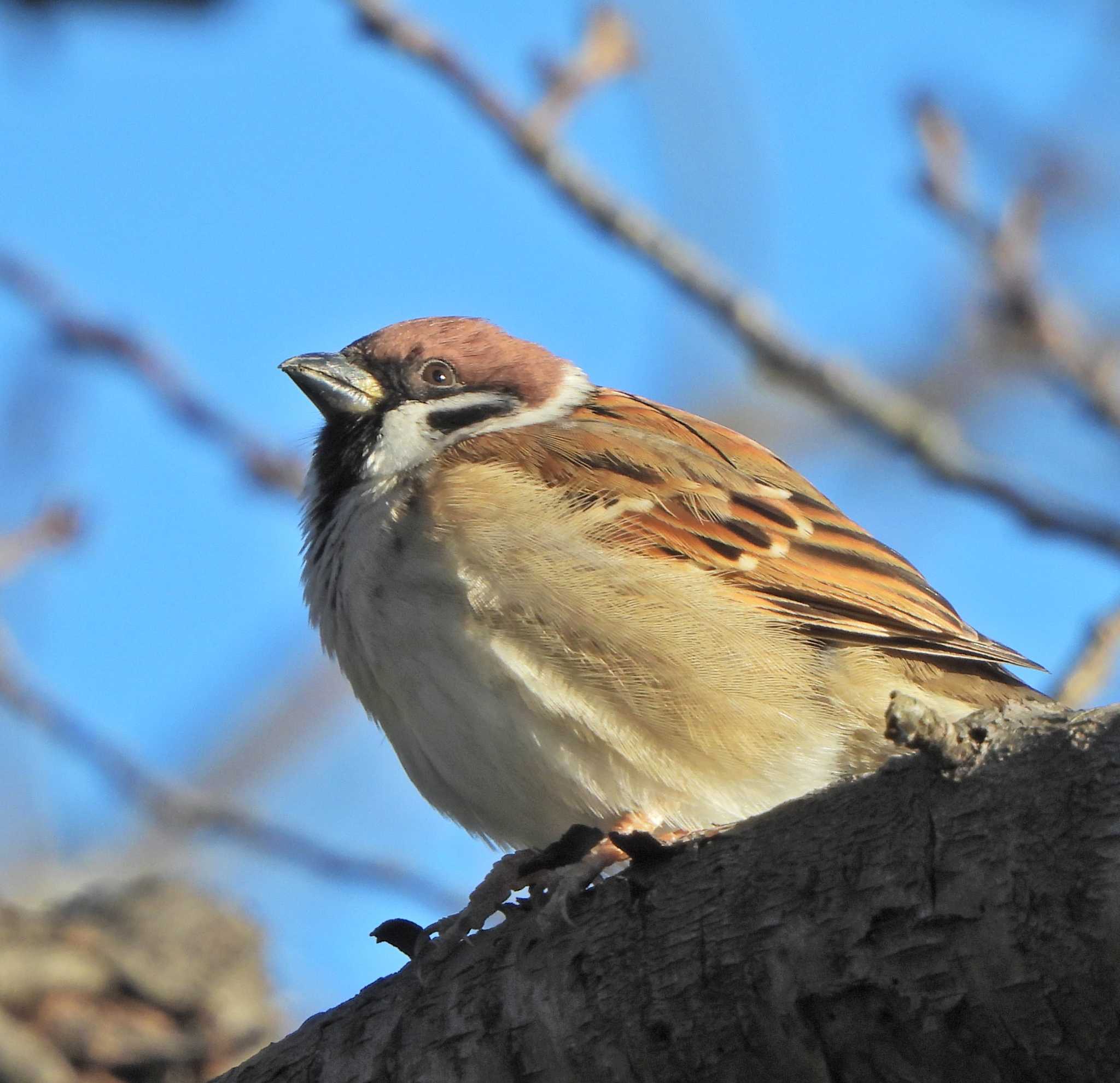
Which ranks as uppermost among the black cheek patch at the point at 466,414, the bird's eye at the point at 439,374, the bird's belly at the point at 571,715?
the bird's eye at the point at 439,374

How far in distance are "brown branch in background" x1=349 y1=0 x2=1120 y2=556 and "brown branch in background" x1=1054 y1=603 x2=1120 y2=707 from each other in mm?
608

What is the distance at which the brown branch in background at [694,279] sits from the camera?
165 inches

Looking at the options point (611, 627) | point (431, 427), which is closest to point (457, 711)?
point (611, 627)

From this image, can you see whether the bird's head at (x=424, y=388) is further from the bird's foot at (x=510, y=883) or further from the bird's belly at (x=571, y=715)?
the bird's foot at (x=510, y=883)

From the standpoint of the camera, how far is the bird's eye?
4.50m

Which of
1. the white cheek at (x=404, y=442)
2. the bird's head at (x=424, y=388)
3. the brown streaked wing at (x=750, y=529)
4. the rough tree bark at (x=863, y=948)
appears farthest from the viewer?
the bird's head at (x=424, y=388)

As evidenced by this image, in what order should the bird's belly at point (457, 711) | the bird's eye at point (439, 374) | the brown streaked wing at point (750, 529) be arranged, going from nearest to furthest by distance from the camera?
the bird's belly at point (457, 711) → the brown streaked wing at point (750, 529) → the bird's eye at point (439, 374)

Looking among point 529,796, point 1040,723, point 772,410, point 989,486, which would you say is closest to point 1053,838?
point 1040,723

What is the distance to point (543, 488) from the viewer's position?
382cm

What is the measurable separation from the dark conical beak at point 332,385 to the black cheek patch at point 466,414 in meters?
0.17

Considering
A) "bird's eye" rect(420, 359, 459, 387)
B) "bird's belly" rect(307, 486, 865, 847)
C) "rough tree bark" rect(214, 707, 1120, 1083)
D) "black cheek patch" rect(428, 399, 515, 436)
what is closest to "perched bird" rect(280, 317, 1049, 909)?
"bird's belly" rect(307, 486, 865, 847)

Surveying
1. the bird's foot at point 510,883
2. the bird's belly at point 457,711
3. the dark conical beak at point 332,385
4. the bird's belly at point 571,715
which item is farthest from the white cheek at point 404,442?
the bird's foot at point 510,883

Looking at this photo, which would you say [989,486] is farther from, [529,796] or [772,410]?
[772,410]

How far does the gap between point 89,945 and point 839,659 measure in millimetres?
1960
